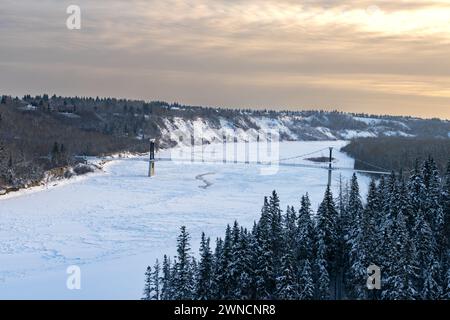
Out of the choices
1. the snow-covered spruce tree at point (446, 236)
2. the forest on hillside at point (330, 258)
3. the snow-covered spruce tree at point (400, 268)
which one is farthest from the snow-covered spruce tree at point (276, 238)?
the snow-covered spruce tree at point (446, 236)

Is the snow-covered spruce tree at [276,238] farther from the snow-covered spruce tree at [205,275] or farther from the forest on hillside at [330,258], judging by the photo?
the snow-covered spruce tree at [205,275]

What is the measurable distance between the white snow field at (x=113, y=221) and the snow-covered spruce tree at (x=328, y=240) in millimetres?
7993

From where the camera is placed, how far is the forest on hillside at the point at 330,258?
59.8 ft

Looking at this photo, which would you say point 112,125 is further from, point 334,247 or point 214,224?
point 334,247

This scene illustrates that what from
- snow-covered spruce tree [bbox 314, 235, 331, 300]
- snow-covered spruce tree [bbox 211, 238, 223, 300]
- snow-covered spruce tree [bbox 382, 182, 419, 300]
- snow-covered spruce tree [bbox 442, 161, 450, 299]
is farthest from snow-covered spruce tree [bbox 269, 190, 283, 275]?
snow-covered spruce tree [bbox 442, 161, 450, 299]

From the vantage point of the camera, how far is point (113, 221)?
41031 mm

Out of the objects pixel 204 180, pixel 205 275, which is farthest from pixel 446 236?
pixel 204 180

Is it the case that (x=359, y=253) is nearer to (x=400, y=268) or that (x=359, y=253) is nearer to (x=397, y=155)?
(x=400, y=268)

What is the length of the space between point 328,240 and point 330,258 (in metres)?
0.76

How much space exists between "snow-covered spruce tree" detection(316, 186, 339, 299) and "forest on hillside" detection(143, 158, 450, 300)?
1.7 inches

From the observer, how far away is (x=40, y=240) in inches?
1330

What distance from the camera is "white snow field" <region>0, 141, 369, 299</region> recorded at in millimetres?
24984
